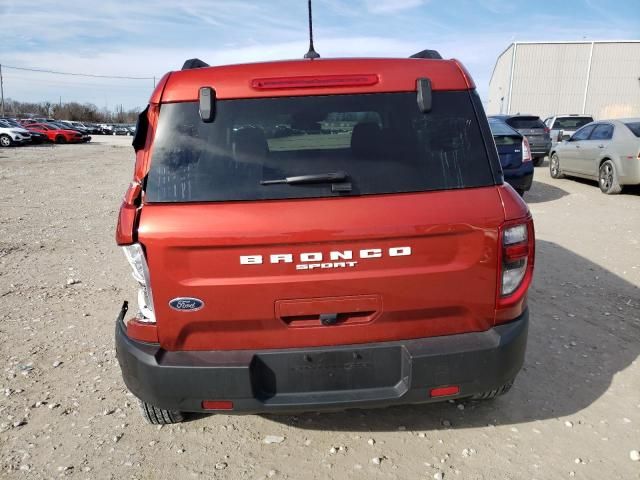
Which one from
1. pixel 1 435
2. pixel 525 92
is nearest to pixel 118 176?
pixel 1 435

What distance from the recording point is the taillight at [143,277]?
88.4 inches

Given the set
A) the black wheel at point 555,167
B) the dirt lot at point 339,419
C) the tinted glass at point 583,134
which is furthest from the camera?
the black wheel at point 555,167

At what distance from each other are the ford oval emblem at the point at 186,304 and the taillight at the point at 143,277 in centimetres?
12

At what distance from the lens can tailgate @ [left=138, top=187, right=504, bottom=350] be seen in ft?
7.09

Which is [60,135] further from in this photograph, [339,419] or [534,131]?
[339,419]

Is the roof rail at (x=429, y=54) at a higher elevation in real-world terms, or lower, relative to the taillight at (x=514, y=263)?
higher

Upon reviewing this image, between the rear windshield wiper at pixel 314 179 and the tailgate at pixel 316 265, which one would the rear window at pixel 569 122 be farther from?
the rear windshield wiper at pixel 314 179

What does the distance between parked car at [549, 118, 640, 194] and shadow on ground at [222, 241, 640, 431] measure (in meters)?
5.39

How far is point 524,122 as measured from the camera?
14898 millimetres

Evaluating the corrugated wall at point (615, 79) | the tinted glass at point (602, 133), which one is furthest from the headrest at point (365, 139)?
the corrugated wall at point (615, 79)

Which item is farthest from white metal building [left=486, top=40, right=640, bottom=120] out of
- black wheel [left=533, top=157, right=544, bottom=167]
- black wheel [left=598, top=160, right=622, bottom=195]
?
black wheel [left=598, top=160, right=622, bottom=195]

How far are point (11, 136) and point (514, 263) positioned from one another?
34.2 metres

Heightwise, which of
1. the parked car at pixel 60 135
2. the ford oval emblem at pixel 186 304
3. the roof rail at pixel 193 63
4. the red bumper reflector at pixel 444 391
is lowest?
the parked car at pixel 60 135

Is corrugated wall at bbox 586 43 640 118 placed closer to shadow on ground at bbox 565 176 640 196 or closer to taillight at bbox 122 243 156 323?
shadow on ground at bbox 565 176 640 196
